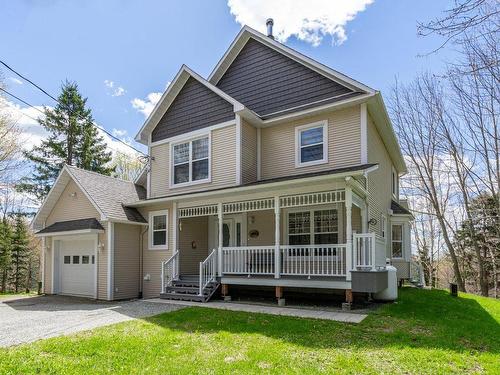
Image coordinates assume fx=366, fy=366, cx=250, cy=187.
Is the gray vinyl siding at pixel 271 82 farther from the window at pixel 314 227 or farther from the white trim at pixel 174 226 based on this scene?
the white trim at pixel 174 226

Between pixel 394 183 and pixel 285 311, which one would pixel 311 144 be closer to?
pixel 285 311

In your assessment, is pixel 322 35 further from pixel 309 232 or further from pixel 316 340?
pixel 316 340

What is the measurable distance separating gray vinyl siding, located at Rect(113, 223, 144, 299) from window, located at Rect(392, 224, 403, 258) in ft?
35.1

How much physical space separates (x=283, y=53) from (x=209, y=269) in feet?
26.8

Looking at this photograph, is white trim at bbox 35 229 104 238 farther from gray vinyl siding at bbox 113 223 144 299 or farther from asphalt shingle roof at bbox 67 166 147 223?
asphalt shingle roof at bbox 67 166 147 223

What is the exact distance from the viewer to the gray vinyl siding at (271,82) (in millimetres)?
12625

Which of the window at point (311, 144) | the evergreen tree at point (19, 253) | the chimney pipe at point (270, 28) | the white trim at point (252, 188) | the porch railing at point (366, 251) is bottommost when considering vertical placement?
the evergreen tree at point (19, 253)

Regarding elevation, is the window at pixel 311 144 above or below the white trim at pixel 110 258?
above

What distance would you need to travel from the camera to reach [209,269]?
11.9 m

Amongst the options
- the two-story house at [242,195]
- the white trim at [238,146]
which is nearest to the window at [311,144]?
the two-story house at [242,195]

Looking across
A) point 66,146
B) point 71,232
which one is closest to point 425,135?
point 71,232

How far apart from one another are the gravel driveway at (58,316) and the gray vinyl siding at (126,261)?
1.11 metres

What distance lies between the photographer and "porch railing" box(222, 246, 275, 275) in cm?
1112

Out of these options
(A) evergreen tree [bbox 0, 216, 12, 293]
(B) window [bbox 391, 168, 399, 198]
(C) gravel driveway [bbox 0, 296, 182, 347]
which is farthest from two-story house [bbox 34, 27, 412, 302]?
(A) evergreen tree [bbox 0, 216, 12, 293]
